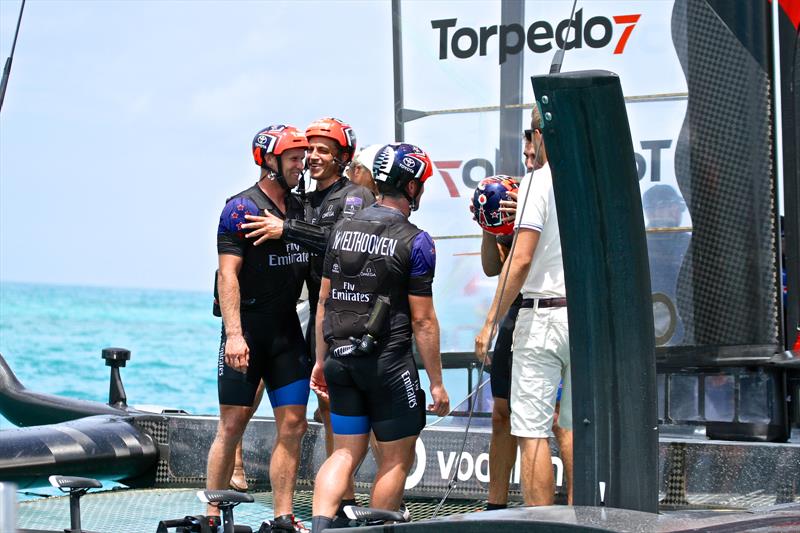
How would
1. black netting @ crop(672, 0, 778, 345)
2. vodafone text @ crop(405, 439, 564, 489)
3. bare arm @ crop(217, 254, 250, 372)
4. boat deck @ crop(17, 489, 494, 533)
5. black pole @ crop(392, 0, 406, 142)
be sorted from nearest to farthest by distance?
bare arm @ crop(217, 254, 250, 372) < boat deck @ crop(17, 489, 494, 533) < black netting @ crop(672, 0, 778, 345) < vodafone text @ crop(405, 439, 564, 489) < black pole @ crop(392, 0, 406, 142)

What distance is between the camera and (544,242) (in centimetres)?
604

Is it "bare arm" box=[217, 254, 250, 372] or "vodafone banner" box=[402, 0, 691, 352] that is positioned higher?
"vodafone banner" box=[402, 0, 691, 352]

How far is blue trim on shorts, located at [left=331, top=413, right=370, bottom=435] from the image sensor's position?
224 inches

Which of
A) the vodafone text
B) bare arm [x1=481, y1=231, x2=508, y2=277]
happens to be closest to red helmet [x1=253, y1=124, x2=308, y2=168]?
bare arm [x1=481, y1=231, x2=508, y2=277]

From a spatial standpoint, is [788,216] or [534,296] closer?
[534,296]

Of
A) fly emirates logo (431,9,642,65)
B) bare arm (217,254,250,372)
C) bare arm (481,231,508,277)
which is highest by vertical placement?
fly emirates logo (431,9,642,65)

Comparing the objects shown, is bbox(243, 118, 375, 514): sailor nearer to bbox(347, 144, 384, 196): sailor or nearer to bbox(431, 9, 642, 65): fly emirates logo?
bbox(347, 144, 384, 196): sailor

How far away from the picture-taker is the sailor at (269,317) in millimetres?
6359

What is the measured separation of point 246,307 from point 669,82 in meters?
2.78

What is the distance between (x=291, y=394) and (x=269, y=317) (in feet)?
1.30

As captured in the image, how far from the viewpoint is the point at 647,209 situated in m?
7.48

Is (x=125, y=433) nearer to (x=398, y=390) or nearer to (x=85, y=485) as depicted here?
(x=85, y=485)

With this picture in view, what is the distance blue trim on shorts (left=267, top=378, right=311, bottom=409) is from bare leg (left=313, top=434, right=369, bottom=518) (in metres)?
0.80

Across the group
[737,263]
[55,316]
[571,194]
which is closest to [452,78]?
[737,263]
